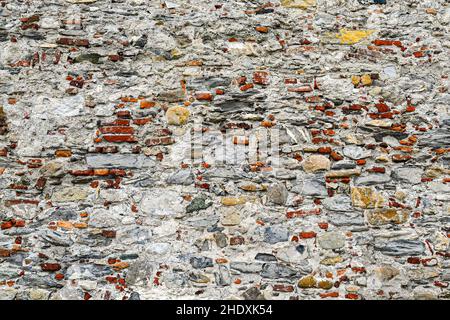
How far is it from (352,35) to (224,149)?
1584mm

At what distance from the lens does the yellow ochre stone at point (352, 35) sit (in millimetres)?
3908

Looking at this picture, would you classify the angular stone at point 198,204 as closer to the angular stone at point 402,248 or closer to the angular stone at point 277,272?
the angular stone at point 277,272

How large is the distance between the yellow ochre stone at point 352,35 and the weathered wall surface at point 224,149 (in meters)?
0.01

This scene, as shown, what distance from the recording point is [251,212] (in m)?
3.45

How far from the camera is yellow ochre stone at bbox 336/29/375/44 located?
391 cm

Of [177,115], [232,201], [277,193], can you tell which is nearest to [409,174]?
[277,193]

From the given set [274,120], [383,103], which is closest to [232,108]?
[274,120]

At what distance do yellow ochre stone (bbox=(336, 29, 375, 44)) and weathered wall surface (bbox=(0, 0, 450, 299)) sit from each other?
0.01 m

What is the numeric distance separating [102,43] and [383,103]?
98.2 inches

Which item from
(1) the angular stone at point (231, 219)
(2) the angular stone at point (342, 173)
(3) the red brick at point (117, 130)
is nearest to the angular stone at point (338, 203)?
(2) the angular stone at point (342, 173)

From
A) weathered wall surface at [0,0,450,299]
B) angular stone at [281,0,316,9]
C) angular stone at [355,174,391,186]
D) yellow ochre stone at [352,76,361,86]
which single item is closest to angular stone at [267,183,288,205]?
weathered wall surface at [0,0,450,299]

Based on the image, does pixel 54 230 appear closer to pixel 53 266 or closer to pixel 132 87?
pixel 53 266

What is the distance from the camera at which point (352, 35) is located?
3930 mm

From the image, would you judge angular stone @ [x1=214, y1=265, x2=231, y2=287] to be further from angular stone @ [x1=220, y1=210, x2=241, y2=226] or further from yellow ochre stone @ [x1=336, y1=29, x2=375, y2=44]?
yellow ochre stone @ [x1=336, y1=29, x2=375, y2=44]
